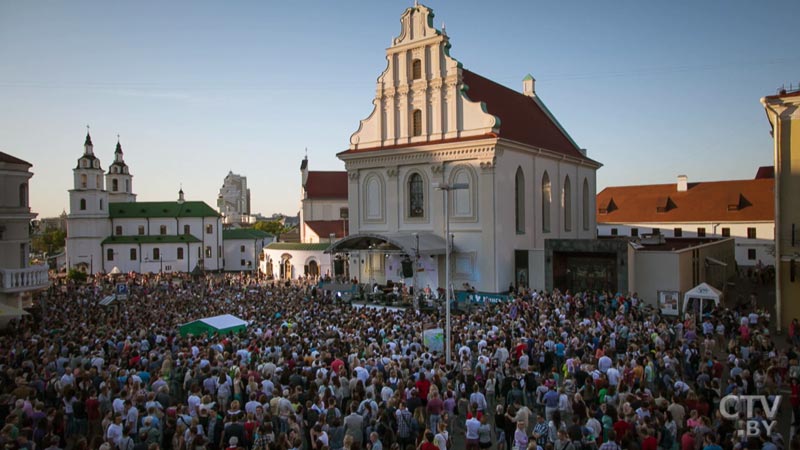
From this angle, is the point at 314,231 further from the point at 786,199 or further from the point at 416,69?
the point at 786,199

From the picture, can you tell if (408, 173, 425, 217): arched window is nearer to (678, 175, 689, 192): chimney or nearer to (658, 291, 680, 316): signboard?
(658, 291, 680, 316): signboard

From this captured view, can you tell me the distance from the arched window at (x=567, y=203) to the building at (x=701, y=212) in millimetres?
16011

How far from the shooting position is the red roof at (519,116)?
3622 cm

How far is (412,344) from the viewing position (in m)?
15.4

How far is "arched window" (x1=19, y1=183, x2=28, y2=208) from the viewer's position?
100ft

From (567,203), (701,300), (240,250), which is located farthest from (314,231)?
(701,300)

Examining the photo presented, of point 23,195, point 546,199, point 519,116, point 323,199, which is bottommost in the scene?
point 546,199

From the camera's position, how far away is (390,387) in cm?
1196

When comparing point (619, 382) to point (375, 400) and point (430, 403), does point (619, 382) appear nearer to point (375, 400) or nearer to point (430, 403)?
point (430, 403)

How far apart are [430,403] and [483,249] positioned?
2188 centimetres

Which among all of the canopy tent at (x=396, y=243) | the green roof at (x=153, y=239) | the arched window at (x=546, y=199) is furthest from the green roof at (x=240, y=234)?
the arched window at (x=546, y=199)

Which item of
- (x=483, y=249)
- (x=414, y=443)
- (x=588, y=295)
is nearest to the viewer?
(x=414, y=443)

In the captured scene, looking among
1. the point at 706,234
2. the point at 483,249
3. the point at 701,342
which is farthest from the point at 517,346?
the point at 706,234

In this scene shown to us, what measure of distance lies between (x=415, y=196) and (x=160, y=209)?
5369 centimetres
